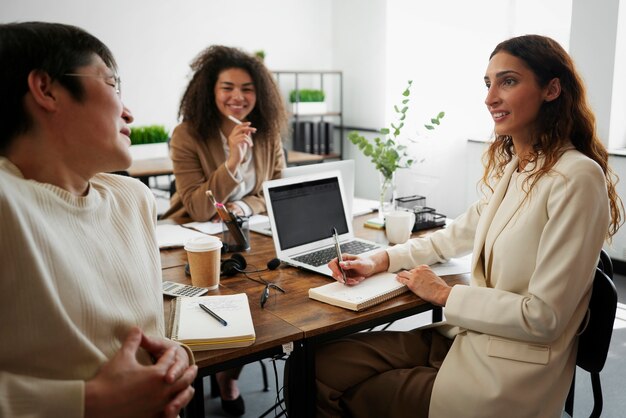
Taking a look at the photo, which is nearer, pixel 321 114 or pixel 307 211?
pixel 307 211

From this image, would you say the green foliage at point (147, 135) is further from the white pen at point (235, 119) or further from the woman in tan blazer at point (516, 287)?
the woman in tan blazer at point (516, 287)

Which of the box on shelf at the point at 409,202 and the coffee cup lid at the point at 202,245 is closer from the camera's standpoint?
the coffee cup lid at the point at 202,245

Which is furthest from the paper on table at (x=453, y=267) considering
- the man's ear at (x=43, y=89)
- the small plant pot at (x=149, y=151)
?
the small plant pot at (x=149, y=151)

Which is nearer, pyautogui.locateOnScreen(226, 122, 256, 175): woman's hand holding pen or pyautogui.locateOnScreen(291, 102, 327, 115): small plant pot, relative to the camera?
pyautogui.locateOnScreen(226, 122, 256, 175): woman's hand holding pen

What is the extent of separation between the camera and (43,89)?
100 centimetres

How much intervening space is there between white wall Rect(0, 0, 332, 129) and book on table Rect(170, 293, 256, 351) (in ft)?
11.7

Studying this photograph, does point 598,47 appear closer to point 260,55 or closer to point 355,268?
point 260,55

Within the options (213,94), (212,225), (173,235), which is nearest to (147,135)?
(213,94)

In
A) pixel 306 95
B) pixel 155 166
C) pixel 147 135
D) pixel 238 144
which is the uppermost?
pixel 306 95

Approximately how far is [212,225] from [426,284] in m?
1.09

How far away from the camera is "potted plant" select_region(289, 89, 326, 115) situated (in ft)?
18.5

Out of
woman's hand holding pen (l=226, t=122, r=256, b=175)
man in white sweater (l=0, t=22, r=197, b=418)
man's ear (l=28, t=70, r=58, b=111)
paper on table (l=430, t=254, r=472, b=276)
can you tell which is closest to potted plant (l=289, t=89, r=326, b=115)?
woman's hand holding pen (l=226, t=122, r=256, b=175)

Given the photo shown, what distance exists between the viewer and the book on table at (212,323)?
1.27 metres

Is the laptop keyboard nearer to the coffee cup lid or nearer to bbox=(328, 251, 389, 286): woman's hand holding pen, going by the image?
bbox=(328, 251, 389, 286): woman's hand holding pen
